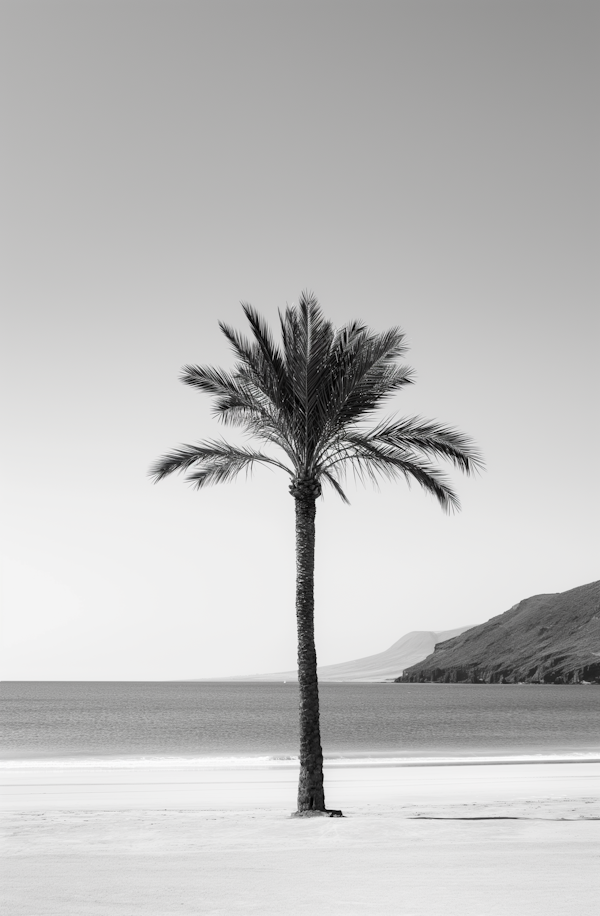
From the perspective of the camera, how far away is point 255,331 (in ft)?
51.3

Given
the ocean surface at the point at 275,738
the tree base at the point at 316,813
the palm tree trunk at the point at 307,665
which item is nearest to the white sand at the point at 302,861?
the tree base at the point at 316,813

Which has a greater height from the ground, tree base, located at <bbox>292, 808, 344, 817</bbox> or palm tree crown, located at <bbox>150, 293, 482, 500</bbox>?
palm tree crown, located at <bbox>150, 293, 482, 500</bbox>

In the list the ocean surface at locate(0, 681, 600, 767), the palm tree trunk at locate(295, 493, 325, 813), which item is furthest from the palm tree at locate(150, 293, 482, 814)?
the ocean surface at locate(0, 681, 600, 767)

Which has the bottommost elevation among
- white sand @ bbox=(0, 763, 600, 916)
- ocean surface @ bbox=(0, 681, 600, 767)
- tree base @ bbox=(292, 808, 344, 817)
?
ocean surface @ bbox=(0, 681, 600, 767)

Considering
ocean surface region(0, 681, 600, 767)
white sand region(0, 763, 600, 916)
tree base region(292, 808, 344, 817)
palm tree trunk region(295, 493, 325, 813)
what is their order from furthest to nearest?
ocean surface region(0, 681, 600, 767) → palm tree trunk region(295, 493, 325, 813) → tree base region(292, 808, 344, 817) → white sand region(0, 763, 600, 916)

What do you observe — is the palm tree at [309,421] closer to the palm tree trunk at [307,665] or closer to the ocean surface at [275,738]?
the palm tree trunk at [307,665]

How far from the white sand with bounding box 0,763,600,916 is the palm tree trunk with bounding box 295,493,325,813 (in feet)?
3.10

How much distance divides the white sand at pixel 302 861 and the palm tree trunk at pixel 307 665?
0.95 meters

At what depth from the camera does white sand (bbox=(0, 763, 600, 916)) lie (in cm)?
814

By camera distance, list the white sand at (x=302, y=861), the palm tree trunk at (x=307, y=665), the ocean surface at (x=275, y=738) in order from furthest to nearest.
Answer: the ocean surface at (x=275, y=738) < the palm tree trunk at (x=307, y=665) < the white sand at (x=302, y=861)

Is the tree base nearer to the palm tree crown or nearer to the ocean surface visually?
the palm tree crown

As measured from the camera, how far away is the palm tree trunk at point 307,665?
49.4 ft

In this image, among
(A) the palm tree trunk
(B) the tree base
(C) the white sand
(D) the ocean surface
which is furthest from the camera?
(D) the ocean surface

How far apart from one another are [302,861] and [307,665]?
5.15 m
